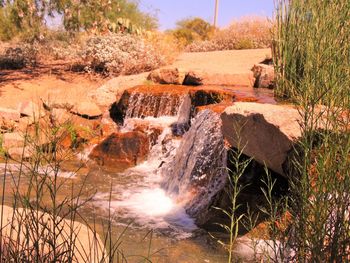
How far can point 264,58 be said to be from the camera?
14281mm

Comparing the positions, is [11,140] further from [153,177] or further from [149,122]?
[153,177]

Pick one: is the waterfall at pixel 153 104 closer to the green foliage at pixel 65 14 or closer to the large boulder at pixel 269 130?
the green foliage at pixel 65 14

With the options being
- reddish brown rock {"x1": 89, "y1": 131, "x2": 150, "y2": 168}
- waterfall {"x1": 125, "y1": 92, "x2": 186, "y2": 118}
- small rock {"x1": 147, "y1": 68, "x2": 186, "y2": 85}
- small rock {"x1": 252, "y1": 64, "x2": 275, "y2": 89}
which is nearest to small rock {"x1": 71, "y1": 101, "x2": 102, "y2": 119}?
waterfall {"x1": 125, "y1": 92, "x2": 186, "y2": 118}

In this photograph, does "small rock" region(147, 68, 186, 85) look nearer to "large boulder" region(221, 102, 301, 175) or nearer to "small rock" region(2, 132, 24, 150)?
"small rock" region(2, 132, 24, 150)

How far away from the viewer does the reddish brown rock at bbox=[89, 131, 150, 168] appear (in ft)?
29.7

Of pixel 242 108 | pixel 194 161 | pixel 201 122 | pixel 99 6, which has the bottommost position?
pixel 194 161

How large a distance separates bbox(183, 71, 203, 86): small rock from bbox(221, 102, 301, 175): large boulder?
5.66m

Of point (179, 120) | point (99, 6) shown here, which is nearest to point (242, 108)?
point (179, 120)

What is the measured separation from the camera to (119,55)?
524 inches

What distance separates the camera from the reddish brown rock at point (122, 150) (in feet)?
29.7

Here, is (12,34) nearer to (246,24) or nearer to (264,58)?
(246,24)

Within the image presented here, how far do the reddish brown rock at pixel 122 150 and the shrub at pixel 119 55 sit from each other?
421 centimetres

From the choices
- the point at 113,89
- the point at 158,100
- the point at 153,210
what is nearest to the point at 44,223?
the point at 153,210

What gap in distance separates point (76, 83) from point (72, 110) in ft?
5.74
